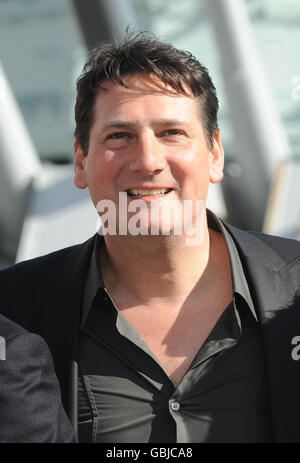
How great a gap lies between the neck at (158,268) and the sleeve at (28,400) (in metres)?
0.58

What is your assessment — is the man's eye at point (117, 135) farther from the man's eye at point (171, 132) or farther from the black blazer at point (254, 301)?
the black blazer at point (254, 301)

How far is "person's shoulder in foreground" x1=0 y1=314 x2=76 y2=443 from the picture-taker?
6.48 ft

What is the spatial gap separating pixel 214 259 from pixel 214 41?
7301 millimetres

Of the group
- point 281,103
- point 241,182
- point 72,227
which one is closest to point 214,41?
point 241,182

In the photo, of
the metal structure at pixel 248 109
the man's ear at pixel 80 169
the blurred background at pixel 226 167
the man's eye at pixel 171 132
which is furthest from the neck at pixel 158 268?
the metal structure at pixel 248 109

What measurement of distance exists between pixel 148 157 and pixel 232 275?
0.49 meters

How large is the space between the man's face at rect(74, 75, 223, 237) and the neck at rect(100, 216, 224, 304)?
15cm

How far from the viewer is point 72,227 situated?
23.7 feet

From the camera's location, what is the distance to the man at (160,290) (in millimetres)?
2381

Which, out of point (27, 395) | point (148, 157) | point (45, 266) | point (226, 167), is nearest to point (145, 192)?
point (148, 157)

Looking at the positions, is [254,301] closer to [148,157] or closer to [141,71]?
[148,157]

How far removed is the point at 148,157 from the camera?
8.00 feet
